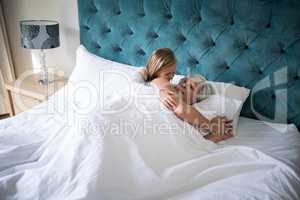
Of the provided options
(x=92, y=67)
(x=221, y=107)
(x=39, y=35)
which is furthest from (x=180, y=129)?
(x=39, y=35)

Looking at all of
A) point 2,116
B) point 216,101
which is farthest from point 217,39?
point 2,116

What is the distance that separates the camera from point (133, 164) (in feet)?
3.91

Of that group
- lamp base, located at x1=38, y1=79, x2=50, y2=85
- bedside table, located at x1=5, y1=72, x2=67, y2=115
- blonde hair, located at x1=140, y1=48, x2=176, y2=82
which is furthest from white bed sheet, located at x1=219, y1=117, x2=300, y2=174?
lamp base, located at x1=38, y1=79, x2=50, y2=85

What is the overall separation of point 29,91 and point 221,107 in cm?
156

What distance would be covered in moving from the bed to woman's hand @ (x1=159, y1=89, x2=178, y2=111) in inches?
3.0

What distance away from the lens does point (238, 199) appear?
1.08 m

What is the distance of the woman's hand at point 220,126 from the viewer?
1.54m

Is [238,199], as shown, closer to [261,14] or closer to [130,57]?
[261,14]

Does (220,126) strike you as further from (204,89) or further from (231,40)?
(231,40)

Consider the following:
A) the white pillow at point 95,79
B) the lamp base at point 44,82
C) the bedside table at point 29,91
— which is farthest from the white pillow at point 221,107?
the lamp base at point 44,82

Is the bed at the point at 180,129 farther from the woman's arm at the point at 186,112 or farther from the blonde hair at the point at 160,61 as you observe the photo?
the blonde hair at the point at 160,61

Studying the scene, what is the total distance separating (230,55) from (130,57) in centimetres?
74

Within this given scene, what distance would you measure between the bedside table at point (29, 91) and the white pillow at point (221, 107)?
1296 mm

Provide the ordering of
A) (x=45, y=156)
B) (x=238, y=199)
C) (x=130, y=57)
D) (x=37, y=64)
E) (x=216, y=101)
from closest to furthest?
(x=238, y=199), (x=45, y=156), (x=216, y=101), (x=130, y=57), (x=37, y=64)
